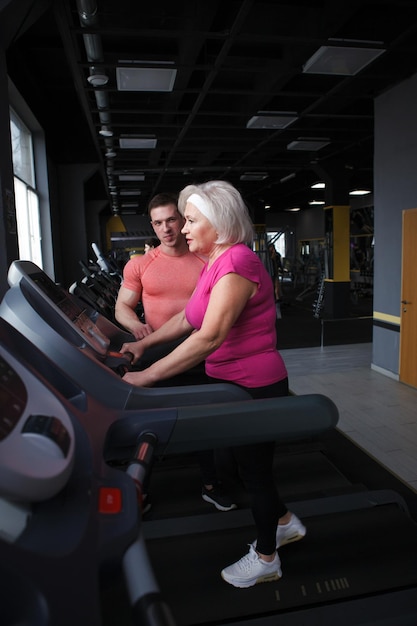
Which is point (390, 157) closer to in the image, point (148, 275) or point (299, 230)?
point (148, 275)

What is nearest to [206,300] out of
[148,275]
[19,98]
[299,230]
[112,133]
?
[148,275]

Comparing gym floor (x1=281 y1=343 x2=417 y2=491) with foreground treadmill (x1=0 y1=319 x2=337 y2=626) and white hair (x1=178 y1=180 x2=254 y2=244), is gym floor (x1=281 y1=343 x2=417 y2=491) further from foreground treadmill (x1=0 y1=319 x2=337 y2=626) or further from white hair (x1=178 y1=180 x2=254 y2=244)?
foreground treadmill (x1=0 y1=319 x2=337 y2=626)

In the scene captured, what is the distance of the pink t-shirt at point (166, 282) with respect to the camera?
2.49 meters

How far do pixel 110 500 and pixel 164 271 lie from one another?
6.09ft

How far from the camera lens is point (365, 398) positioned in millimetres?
4375

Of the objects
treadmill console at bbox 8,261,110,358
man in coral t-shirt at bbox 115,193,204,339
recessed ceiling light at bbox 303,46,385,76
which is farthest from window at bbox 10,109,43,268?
treadmill console at bbox 8,261,110,358

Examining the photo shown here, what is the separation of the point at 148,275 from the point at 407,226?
10.4 feet

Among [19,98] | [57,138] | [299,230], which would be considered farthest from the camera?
[299,230]

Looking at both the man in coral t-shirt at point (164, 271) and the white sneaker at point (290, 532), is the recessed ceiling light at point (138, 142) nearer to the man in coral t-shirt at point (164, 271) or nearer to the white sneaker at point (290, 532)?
the man in coral t-shirt at point (164, 271)

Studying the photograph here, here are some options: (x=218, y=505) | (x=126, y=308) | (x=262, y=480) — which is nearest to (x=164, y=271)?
(x=126, y=308)

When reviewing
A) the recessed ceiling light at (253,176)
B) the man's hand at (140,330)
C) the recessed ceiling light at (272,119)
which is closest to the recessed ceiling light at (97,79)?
the recessed ceiling light at (272,119)

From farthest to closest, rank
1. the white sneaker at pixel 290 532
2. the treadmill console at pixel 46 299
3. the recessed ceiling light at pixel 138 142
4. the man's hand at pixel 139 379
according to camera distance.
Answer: the recessed ceiling light at pixel 138 142
the white sneaker at pixel 290 532
the man's hand at pixel 139 379
the treadmill console at pixel 46 299

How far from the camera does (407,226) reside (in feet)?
15.4

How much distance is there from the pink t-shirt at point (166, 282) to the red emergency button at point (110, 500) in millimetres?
1752
